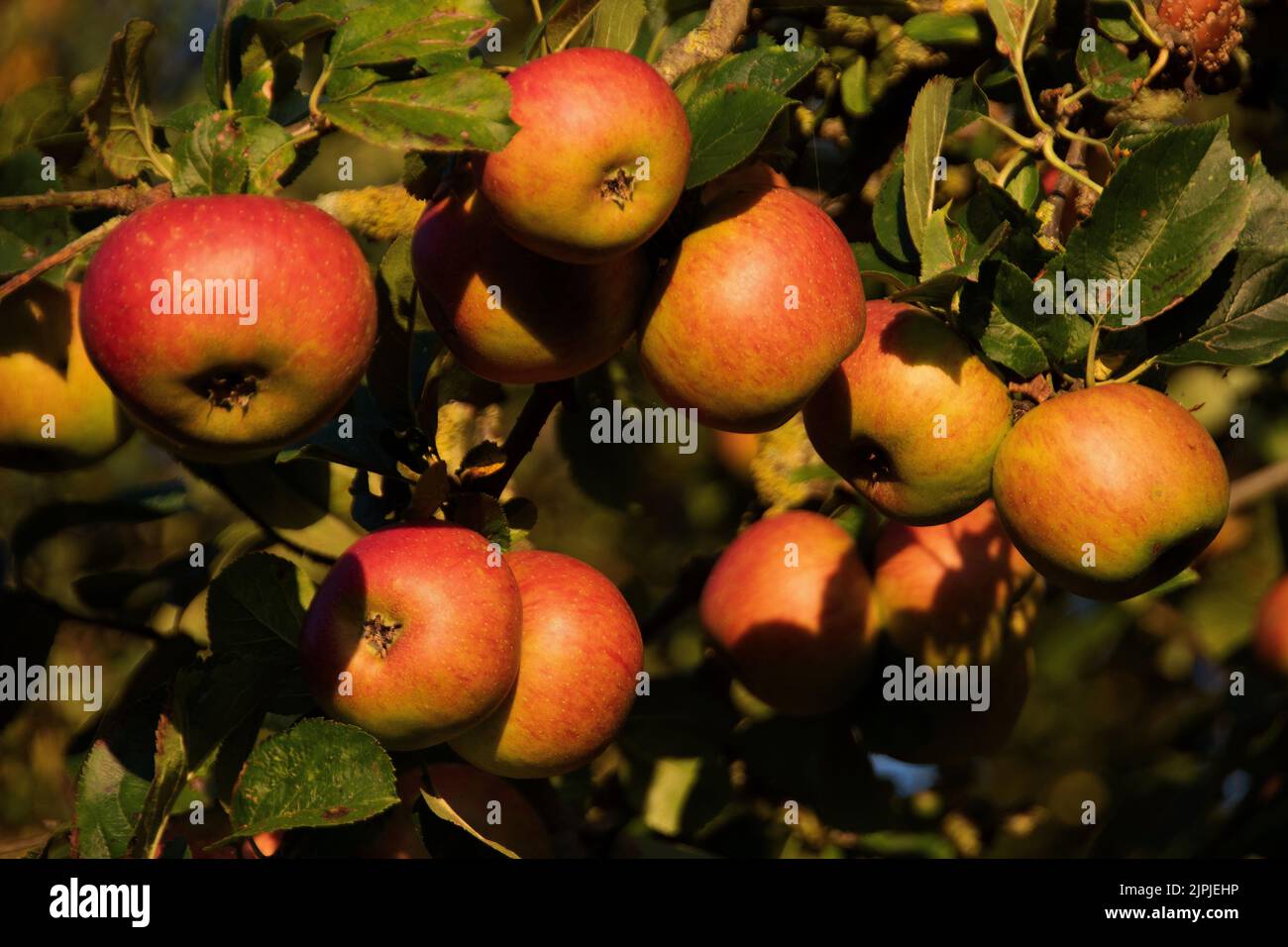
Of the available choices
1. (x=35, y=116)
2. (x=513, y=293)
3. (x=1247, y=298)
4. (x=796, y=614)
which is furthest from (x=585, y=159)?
(x=796, y=614)

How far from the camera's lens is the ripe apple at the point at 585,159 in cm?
104

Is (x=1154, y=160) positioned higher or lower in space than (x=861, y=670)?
higher

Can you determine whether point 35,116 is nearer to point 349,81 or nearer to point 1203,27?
point 349,81

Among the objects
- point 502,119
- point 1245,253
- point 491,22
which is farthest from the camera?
point 1245,253

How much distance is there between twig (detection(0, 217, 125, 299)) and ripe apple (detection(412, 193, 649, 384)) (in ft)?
0.91

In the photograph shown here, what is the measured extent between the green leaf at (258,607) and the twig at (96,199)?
14.5 inches

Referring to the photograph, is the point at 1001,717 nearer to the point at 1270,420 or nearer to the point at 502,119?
the point at 1270,420

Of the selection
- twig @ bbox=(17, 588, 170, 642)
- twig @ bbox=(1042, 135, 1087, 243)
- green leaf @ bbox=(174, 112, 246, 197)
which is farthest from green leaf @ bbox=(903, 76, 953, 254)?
twig @ bbox=(17, 588, 170, 642)

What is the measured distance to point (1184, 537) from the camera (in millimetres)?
1186

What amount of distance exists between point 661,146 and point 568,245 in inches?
4.6

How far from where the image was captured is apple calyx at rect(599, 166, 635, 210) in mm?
1057

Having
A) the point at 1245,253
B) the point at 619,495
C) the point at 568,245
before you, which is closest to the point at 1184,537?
the point at 1245,253

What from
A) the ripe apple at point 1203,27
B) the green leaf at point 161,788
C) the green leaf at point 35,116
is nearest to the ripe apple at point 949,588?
the ripe apple at point 1203,27

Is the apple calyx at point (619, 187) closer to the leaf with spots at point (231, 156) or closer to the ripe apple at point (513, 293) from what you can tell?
the ripe apple at point (513, 293)
